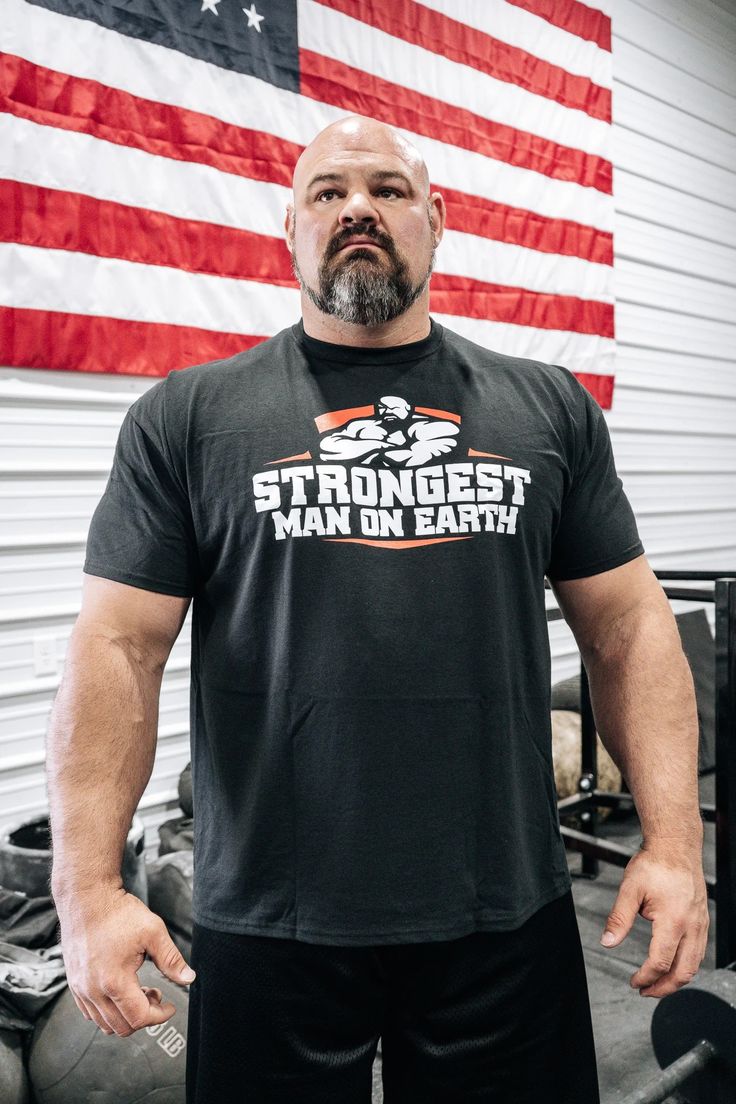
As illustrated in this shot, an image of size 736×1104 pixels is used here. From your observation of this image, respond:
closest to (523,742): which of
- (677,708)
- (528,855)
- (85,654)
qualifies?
(528,855)

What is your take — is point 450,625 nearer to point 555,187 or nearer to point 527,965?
point 527,965

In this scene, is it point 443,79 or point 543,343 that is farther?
point 543,343

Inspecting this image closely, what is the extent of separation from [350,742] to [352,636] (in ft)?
0.43

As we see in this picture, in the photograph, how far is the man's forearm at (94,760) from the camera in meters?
0.96

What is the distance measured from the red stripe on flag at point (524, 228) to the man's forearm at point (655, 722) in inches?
99.6

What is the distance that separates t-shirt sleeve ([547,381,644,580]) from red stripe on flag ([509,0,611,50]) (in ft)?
10.8

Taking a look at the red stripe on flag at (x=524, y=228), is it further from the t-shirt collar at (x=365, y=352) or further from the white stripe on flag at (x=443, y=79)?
the t-shirt collar at (x=365, y=352)

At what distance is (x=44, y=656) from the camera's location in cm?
248

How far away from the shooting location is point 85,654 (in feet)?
3.29

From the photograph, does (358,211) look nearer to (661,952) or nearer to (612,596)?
(612,596)

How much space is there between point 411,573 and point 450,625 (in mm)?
83

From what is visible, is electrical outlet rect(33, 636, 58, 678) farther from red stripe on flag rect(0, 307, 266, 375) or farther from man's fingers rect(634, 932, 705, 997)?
man's fingers rect(634, 932, 705, 997)

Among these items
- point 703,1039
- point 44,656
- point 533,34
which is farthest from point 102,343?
point 533,34

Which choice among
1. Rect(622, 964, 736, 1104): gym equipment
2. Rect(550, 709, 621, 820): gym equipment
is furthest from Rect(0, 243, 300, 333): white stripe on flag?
Rect(622, 964, 736, 1104): gym equipment
